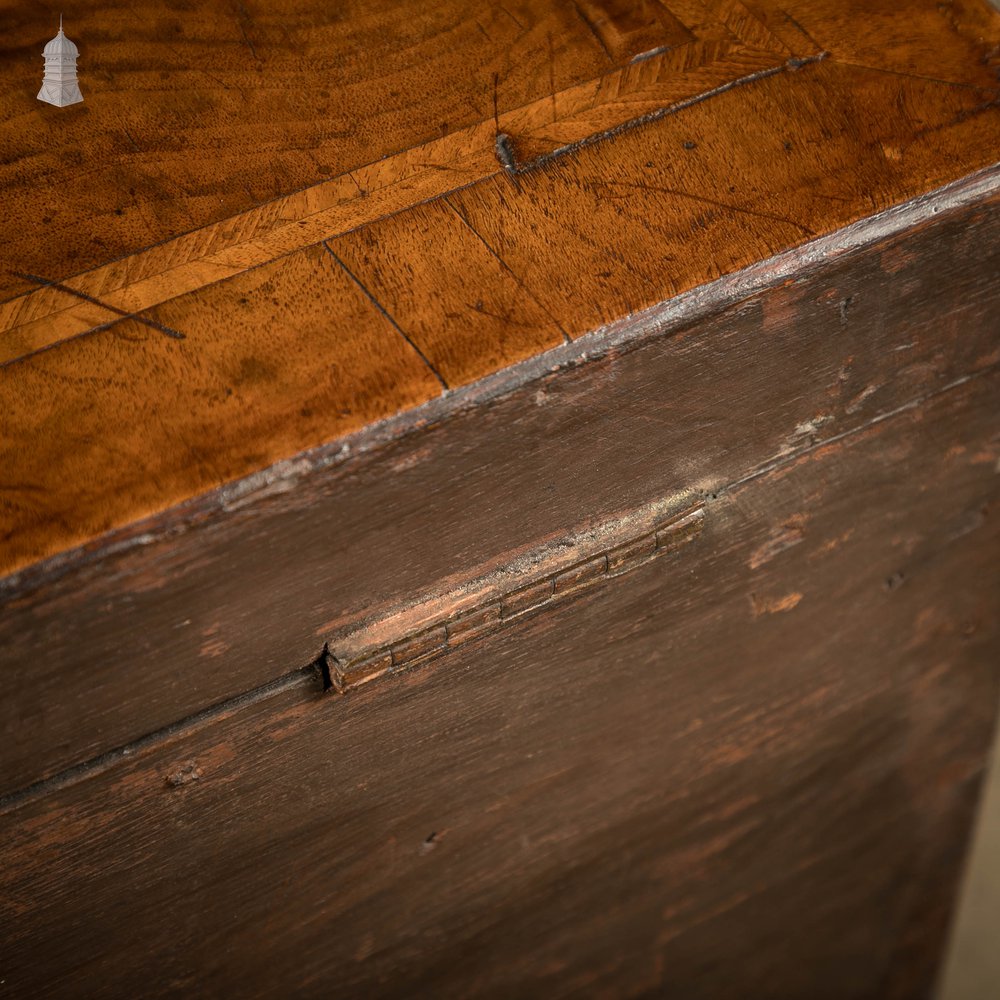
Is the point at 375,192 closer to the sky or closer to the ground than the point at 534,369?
closer to the sky

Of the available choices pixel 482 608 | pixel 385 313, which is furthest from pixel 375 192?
pixel 482 608

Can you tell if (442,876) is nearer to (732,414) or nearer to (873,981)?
(732,414)

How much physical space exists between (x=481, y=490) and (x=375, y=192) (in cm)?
16

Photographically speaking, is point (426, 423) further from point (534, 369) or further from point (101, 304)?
point (101, 304)

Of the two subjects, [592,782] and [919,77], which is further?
[592,782]

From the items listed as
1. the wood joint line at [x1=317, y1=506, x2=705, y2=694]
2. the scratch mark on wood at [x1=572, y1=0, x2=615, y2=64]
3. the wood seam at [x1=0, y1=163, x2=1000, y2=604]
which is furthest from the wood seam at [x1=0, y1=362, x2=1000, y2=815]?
the scratch mark on wood at [x1=572, y1=0, x2=615, y2=64]

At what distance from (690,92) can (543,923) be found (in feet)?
1.92

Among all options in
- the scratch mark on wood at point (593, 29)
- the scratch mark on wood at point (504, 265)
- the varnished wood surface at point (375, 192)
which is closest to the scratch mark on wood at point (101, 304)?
the varnished wood surface at point (375, 192)

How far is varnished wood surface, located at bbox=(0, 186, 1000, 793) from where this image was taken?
1.68ft

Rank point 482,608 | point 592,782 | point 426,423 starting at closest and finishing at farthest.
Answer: point 426,423 < point 482,608 < point 592,782

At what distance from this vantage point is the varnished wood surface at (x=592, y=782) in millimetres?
636

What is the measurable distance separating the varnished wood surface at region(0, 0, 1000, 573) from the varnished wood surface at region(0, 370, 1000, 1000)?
16 cm

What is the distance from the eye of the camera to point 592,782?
0.78m

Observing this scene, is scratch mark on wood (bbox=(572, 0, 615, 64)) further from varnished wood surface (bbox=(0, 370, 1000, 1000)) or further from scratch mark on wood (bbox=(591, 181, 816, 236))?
varnished wood surface (bbox=(0, 370, 1000, 1000))
